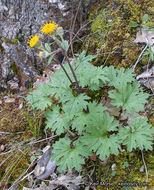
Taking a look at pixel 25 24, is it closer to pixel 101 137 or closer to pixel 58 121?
pixel 58 121

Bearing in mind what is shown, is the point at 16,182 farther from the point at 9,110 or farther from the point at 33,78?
the point at 33,78

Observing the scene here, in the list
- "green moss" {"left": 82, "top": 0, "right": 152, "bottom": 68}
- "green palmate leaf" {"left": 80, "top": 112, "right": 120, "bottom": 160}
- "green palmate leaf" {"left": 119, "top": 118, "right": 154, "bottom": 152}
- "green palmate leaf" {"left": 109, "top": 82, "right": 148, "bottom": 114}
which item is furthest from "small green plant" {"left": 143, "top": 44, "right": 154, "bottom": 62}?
"green palmate leaf" {"left": 80, "top": 112, "right": 120, "bottom": 160}

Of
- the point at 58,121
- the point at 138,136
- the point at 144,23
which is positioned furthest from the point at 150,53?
the point at 58,121

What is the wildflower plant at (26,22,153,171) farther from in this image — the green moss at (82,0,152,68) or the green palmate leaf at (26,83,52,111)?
the green moss at (82,0,152,68)

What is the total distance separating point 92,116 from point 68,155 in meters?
0.50

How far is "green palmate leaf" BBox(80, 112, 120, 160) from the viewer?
1.70m

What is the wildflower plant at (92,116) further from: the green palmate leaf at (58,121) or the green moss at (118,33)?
the green moss at (118,33)

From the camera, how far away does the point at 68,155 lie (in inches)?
73.0

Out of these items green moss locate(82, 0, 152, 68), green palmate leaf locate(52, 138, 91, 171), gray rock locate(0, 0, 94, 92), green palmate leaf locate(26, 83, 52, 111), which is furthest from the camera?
gray rock locate(0, 0, 94, 92)

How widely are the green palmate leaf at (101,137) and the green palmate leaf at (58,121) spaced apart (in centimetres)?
36

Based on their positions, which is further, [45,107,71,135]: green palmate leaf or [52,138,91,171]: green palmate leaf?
[45,107,71,135]: green palmate leaf

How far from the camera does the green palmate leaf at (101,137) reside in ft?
5.58

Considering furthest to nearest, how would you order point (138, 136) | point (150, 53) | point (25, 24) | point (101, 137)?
point (25, 24) → point (150, 53) → point (101, 137) → point (138, 136)

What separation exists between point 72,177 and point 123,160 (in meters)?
0.62
